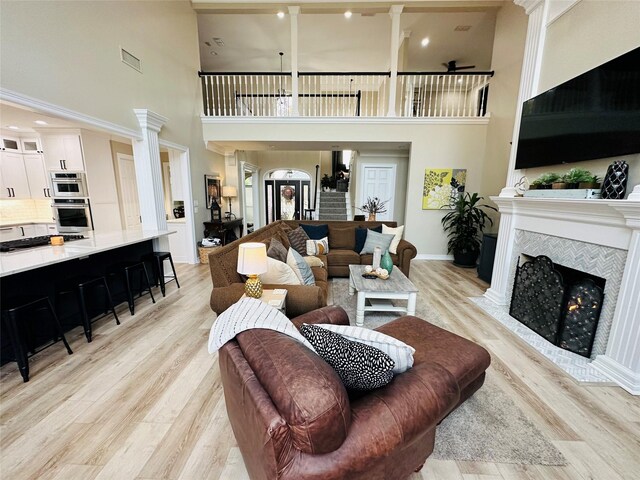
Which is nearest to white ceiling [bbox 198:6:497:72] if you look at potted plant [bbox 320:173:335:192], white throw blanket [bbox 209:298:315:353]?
potted plant [bbox 320:173:335:192]

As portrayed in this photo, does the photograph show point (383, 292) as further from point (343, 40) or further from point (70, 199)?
point (343, 40)

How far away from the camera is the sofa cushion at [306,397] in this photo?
2.46 feet

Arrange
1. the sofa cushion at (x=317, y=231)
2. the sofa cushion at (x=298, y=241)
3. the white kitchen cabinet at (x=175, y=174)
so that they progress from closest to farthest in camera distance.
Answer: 1. the sofa cushion at (x=298, y=241)
2. the sofa cushion at (x=317, y=231)
3. the white kitchen cabinet at (x=175, y=174)

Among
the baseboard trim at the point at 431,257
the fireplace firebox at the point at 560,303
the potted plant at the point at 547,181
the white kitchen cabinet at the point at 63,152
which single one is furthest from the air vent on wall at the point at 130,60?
the baseboard trim at the point at 431,257

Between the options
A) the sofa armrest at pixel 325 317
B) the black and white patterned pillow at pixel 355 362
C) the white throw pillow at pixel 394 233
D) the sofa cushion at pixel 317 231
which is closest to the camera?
the black and white patterned pillow at pixel 355 362

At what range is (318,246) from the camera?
4199 mm

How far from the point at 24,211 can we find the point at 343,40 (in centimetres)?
765

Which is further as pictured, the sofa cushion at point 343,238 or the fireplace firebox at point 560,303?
the sofa cushion at point 343,238

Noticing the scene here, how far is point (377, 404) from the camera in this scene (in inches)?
37.7

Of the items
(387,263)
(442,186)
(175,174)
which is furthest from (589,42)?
(175,174)

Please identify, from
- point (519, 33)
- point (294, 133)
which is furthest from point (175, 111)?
point (519, 33)

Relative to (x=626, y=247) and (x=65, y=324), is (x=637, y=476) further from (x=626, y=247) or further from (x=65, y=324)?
(x=65, y=324)

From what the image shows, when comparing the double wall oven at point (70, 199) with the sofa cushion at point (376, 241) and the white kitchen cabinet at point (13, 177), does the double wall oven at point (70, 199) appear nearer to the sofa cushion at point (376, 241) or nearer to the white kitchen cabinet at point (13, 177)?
the white kitchen cabinet at point (13, 177)

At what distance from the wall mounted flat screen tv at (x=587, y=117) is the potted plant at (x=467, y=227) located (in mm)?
1912
